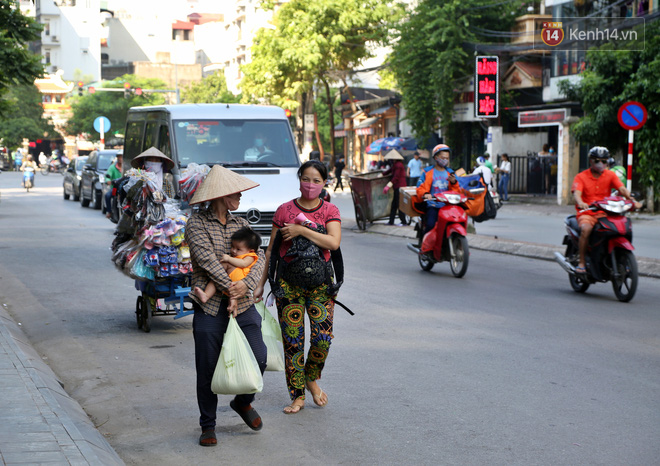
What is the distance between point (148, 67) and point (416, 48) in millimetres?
89403

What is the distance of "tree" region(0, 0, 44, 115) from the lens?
641 inches

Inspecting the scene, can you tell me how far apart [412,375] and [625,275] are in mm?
4708

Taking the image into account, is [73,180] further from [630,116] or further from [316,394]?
[316,394]

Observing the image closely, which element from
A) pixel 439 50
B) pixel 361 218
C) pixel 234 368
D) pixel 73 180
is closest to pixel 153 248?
pixel 234 368

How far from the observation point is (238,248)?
16.8ft

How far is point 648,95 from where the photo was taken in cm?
2350

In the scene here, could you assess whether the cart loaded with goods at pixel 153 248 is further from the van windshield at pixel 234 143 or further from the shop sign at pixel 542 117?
the shop sign at pixel 542 117

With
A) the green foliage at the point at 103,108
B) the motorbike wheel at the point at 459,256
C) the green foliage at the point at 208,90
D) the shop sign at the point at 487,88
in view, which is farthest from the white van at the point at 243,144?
the green foliage at the point at 103,108

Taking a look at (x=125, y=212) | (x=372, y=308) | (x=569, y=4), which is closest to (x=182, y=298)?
(x=125, y=212)

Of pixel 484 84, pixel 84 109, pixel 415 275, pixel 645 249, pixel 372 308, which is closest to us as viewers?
pixel 372 308

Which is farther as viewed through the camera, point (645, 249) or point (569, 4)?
point (569, 4)

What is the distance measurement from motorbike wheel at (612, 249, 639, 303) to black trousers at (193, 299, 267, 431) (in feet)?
21.0

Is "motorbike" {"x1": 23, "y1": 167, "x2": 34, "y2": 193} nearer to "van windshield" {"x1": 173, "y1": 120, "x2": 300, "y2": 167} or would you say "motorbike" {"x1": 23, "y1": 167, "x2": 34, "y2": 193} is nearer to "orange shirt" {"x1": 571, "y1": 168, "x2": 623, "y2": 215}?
"van windshield" {"x1": 173, "y1": 120, "x2": 300, "y2": 167}

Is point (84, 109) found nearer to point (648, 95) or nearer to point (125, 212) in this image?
point (648, 95)
